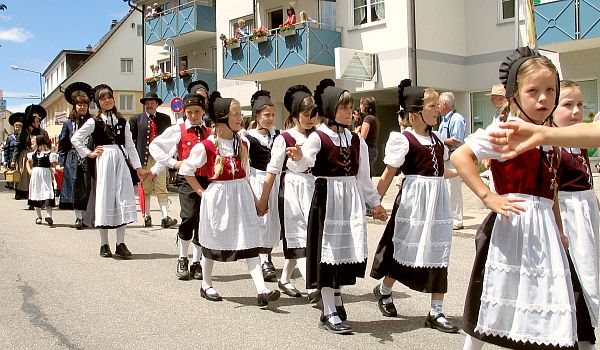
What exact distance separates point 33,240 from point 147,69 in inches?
1132

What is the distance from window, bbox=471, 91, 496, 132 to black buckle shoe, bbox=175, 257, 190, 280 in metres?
15.1

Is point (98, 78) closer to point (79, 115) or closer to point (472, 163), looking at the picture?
point (79, 115)

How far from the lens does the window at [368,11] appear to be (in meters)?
20.9

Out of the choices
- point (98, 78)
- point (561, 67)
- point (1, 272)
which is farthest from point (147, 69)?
point (1, 272)

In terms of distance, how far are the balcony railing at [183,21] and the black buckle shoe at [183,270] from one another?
23.5 metres

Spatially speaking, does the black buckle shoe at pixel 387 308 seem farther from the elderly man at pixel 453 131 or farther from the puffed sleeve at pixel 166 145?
the elderly man at pixel 453 131

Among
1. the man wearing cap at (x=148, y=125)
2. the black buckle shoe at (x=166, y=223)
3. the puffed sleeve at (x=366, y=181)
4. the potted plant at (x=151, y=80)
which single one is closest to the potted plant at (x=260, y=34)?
the potted plant at (x=151, y=80)

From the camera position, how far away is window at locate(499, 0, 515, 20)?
64.9 feet

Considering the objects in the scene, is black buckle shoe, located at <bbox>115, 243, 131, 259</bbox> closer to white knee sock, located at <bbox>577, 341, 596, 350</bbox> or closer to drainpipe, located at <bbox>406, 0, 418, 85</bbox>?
white knee sock, located at <bbox>577, 341, 596, 350</bbox>

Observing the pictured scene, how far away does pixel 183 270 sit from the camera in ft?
24.3

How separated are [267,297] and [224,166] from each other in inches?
49.5

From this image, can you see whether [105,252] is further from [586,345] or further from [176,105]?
[176,105]

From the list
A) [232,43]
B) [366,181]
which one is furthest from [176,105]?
[366,181]

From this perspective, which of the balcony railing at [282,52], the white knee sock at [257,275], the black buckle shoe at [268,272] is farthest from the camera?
the balcony railing at [282,52]
